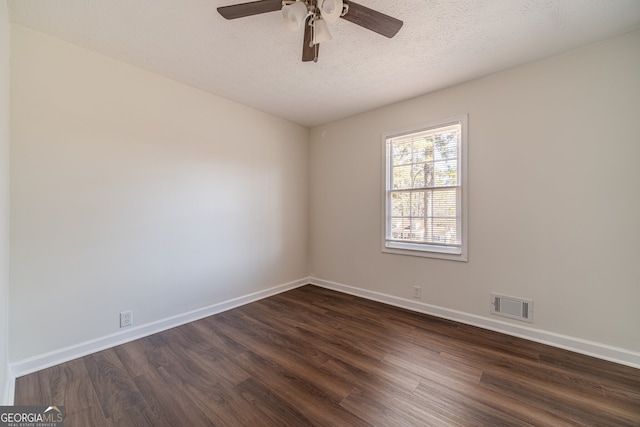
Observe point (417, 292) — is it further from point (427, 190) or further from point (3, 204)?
point (3, 204)

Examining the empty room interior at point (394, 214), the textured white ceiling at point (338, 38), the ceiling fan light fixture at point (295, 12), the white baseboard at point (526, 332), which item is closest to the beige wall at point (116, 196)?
the empty room interior at point (394, 214)

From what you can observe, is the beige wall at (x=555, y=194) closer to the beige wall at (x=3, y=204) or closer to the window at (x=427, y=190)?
the window at (x=427, y=190)

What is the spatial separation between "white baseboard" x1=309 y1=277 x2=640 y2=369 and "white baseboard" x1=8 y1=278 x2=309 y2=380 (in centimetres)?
192

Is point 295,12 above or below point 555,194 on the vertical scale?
above

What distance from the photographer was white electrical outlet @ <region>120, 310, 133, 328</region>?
230 cm

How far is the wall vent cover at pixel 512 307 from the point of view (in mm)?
2356

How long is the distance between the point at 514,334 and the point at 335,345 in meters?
1.75

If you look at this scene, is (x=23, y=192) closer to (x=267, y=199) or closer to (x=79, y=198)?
(x=79, y=198)

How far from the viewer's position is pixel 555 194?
2238 mm

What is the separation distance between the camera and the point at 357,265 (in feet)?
11.9

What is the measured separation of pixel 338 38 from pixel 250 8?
30.7 inches

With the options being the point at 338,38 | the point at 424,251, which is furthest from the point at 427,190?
the point at 338,38
